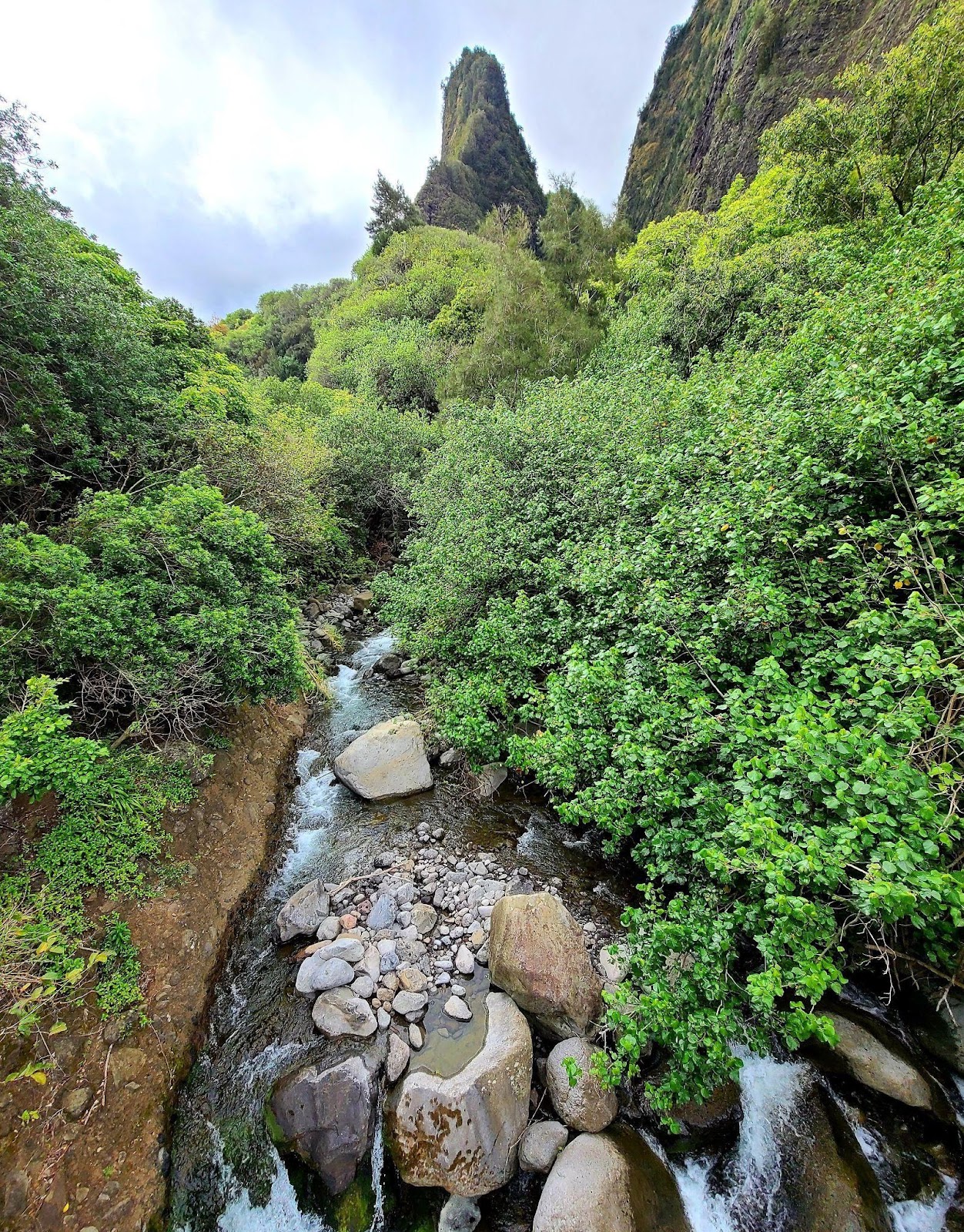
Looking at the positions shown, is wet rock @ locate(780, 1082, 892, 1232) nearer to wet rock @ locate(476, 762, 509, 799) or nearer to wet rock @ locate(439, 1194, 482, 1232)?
wet rock @ locate(439, 1194, 482, 1232)

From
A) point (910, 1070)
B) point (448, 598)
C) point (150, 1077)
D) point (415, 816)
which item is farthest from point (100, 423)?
point (910, 1070)

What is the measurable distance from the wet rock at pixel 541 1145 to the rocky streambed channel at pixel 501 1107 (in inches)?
0.6

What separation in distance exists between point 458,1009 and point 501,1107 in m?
0.97

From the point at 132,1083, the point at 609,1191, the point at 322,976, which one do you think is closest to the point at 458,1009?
the point at 322,976

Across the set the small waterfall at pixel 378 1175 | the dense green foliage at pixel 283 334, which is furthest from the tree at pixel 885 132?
the dense green foliage at pixel 283 334

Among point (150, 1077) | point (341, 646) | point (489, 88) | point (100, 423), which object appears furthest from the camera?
point (489, 88)

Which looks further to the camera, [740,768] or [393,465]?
[393,465]

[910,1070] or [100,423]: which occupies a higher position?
[100,423]

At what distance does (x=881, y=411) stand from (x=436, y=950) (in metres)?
8.21

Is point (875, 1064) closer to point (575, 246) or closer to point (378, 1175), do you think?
point (378, 1175)

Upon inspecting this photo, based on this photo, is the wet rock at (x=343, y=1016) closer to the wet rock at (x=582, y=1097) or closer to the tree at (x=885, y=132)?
the wet rock at (x=582, y=1097)

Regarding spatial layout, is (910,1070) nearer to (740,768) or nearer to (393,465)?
(740,768)

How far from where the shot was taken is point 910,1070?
4469mm

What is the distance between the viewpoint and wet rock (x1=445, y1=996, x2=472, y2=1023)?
529 cm
